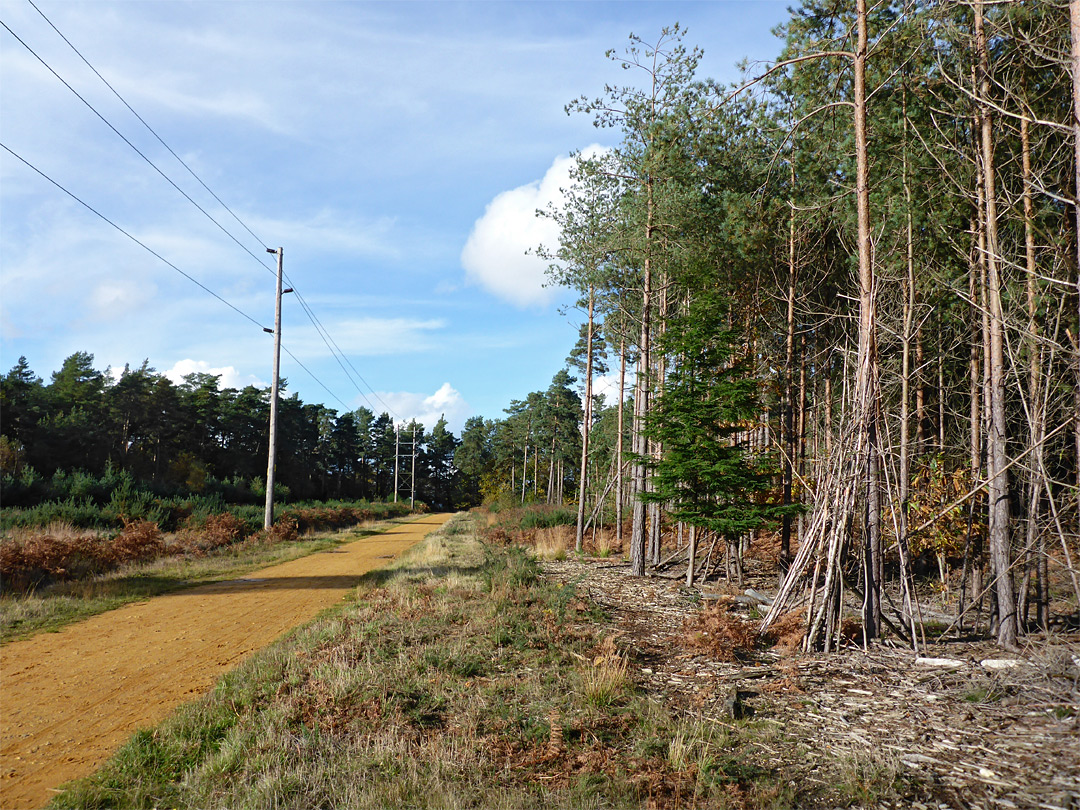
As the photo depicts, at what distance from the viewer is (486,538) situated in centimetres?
2397

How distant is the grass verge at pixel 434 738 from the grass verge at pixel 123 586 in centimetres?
431

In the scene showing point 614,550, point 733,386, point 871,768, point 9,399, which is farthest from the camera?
point 9,399

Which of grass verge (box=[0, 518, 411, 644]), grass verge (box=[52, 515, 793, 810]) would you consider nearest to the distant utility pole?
grass verge (box=[0, 518, 411, 644])

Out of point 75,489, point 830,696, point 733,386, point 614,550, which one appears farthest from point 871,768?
point 75,489

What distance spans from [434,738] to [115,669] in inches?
173

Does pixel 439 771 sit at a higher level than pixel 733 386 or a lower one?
lower

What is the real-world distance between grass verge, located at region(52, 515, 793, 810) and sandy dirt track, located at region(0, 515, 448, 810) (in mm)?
359

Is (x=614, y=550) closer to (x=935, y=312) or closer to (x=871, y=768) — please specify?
(x=935, y=312)

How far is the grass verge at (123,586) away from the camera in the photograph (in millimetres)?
9172

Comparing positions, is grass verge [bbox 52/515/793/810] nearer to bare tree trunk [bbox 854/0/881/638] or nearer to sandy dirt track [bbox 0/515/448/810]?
sandy dirt track [bbox 0/515/448/810]

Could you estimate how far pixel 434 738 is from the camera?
16.5ft

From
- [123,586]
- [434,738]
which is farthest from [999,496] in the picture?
[123,586]

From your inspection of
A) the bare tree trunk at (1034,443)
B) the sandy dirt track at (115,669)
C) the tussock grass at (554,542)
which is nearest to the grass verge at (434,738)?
the sandy dirt track at (115,669)

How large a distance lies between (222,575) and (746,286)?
48.5 ft
